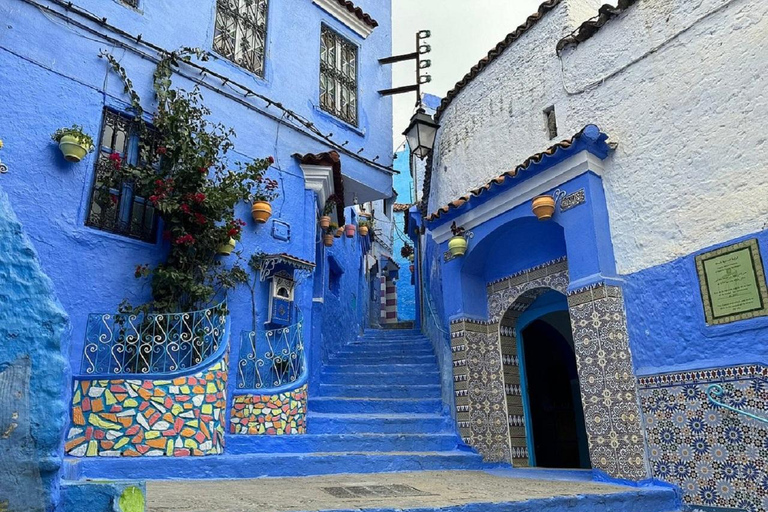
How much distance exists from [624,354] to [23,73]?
639 centimetres

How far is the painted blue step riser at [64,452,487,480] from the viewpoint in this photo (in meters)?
4.48

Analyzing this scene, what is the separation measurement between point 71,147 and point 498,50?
5478 mm

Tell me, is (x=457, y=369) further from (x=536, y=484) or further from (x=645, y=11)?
(x=645, y=11)

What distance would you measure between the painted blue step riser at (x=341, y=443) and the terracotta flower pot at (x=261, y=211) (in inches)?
106

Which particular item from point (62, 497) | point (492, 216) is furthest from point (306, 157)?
point (62, 497)

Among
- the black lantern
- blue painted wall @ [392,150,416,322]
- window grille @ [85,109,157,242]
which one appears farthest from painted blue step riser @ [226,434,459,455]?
blue painted wall @ [392,150,416,322]

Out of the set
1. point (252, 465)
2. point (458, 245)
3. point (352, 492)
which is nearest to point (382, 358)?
point (458, 245)

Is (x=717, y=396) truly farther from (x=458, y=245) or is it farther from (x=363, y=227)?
(x=363, y=227)

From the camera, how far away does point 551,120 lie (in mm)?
6797

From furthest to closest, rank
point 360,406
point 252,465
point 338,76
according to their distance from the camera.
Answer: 1. point 338,76
2. point 360,406
3. point 252,465

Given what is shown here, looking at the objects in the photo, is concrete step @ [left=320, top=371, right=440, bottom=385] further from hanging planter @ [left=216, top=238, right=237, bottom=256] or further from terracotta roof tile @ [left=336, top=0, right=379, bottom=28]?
terracotta roof tile @ [left=336, top=0, right=379, bottom=28]

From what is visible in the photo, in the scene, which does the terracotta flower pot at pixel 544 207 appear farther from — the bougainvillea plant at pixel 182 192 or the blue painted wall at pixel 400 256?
the blue painted wall at pixel 400 256

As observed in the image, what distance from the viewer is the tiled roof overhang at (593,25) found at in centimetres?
597

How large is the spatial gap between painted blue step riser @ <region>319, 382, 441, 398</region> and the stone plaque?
152 inches
